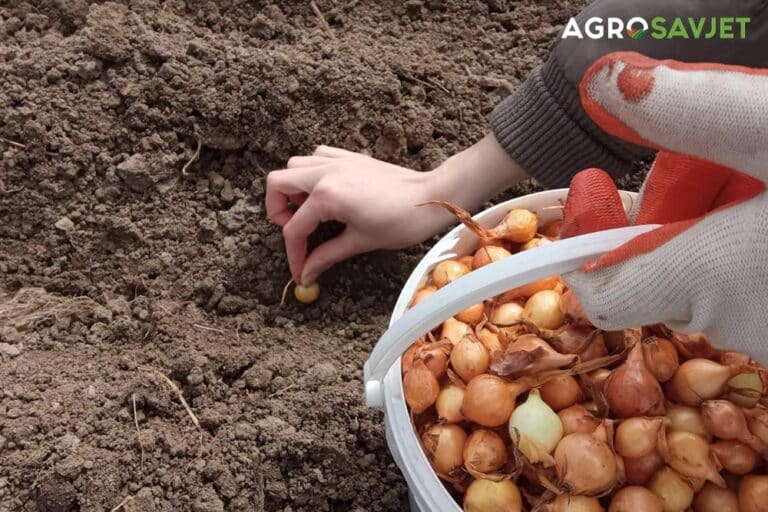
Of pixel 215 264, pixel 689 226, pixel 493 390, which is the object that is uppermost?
pixel 689 226

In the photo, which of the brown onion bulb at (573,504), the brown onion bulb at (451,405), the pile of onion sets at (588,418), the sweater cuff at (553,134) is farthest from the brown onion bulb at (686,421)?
the sweater cuff at (553,134)

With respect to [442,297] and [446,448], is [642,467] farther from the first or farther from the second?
[442,297]

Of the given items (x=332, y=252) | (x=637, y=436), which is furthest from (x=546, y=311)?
(x=332, y=252)

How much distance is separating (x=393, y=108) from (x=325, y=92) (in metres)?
0.12

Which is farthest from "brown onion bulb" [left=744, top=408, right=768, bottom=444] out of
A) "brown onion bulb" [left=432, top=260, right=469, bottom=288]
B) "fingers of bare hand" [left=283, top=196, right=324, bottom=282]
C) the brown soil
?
"fingers of bare hand" [left=283, top=196, right=324, bottom=282]

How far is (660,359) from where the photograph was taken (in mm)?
763

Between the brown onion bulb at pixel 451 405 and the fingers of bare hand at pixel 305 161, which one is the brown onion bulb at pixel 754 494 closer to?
the brown onion bulb at pixel 451 405

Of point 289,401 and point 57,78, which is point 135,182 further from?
point 289,401

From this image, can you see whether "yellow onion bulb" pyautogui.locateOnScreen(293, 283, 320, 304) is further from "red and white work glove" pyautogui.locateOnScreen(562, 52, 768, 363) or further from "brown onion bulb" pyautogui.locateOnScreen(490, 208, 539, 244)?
"red and white work glove" pyautogui.locateOnScreen(562, 52, 768, 363)

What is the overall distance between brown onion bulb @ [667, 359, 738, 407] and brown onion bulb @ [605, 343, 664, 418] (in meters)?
0.03

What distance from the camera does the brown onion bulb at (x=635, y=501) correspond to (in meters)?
0.71

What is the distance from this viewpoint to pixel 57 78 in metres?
1.19

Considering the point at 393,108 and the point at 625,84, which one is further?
the point at 393,108

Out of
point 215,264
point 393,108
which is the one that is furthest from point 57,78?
point 393,108
